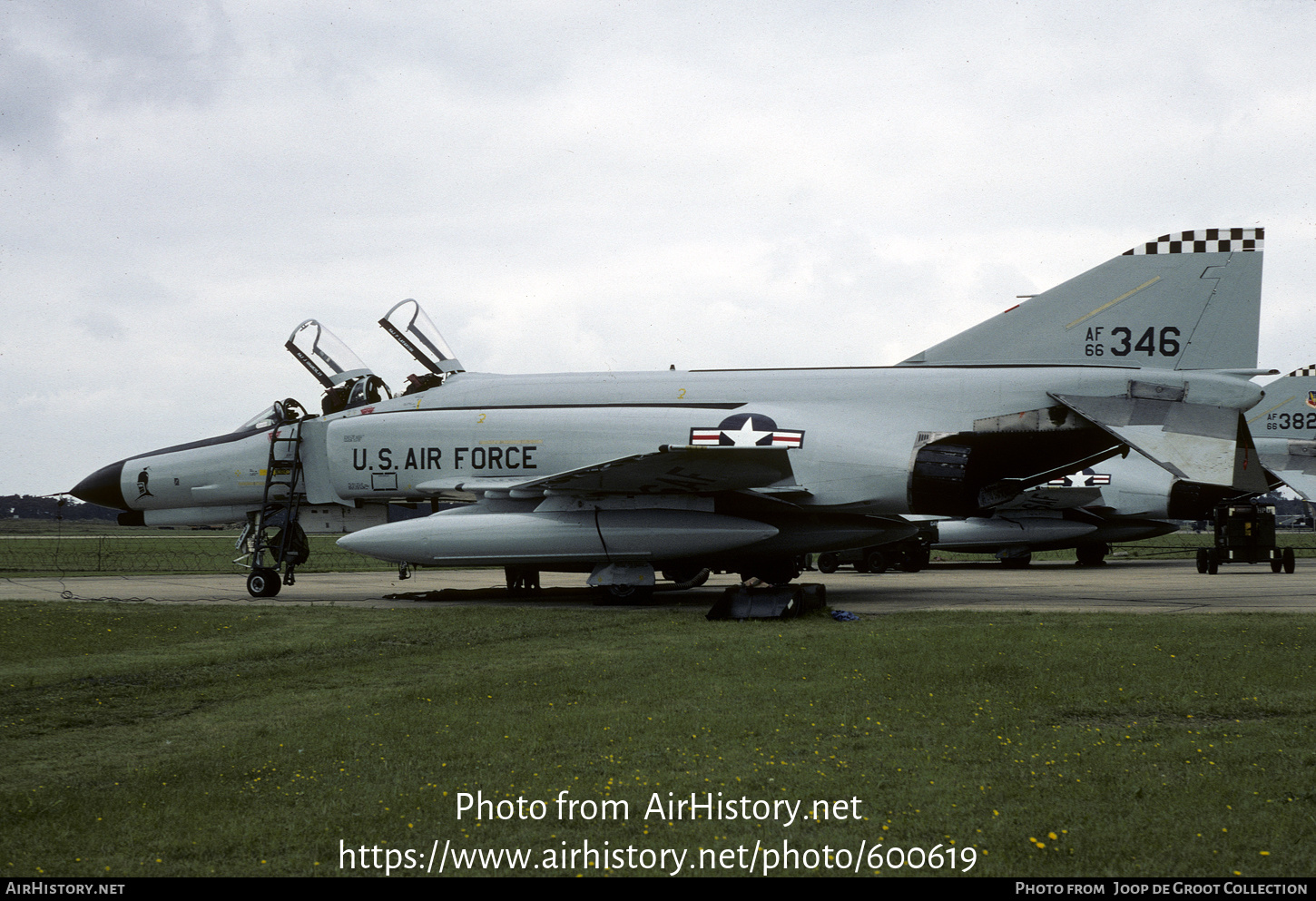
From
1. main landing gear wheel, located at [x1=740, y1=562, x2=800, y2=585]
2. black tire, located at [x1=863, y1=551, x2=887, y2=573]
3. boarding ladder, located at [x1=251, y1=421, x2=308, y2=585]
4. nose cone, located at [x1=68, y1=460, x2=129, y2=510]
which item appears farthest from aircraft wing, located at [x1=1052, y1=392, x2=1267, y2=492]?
nose cone, located at [x1=68, y1=460, x2=129, y2=510]

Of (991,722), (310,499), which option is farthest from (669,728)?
(310,499)

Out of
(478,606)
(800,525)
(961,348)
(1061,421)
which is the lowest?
(478,606)

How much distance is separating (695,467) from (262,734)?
8.48 m

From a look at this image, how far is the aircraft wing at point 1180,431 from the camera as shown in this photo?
38.9ft

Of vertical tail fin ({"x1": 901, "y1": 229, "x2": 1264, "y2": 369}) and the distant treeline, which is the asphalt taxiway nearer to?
vertical tail fin ({"x1": 901, "y1": 229, "x2": 1264, "y2": 369})

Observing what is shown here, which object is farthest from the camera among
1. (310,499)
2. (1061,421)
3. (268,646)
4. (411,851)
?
(310,499)

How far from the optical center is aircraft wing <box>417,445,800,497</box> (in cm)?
1352

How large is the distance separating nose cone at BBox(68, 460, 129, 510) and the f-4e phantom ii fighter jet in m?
3.44

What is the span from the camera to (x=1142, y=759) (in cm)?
509

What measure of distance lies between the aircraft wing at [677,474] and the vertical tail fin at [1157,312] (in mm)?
3949

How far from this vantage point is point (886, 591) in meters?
17.6

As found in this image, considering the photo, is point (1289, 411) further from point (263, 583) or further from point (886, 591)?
point (263, 583)

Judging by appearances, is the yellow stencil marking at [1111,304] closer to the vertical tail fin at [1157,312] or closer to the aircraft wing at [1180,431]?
the vertical tail fin at [1157,312]
